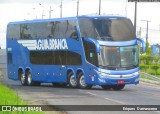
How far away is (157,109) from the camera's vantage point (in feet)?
60.8

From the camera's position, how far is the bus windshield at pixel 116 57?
1164 inches

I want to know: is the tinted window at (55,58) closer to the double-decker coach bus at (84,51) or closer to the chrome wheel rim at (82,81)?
the double-decker coach bus at (84,51)

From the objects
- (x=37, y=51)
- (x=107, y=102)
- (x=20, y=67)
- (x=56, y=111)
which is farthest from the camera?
(x=20, y=67)

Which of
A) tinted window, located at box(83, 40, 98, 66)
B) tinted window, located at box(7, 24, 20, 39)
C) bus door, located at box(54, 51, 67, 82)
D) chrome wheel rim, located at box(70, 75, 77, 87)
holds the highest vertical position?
tinted window, located at box(7, 24, 20, 39)

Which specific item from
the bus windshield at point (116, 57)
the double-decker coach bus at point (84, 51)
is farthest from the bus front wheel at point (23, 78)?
the bus windshield at point (116, 57)

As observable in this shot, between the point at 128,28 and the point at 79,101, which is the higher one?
the point at 128,28

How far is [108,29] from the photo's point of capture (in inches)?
1181

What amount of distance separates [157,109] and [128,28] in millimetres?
12339

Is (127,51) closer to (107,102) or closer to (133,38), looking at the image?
(133,38)

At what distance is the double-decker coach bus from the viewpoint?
97.6ft

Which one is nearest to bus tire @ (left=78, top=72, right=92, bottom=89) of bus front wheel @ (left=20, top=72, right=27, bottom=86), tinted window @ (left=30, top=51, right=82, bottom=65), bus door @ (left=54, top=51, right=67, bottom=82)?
tinted window @ (left=30, top=51, right=82, bottom=65)

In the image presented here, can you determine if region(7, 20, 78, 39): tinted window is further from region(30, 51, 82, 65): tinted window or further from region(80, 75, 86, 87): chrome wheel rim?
region(80, 75, 86, 87): chrome wheel rim

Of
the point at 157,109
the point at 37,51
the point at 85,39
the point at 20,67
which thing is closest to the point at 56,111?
the point at 157,109

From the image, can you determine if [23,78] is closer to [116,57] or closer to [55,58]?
[55,58]
